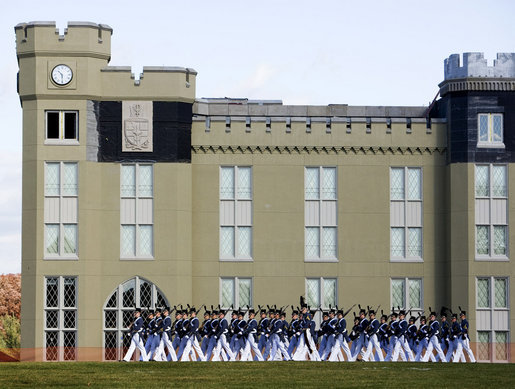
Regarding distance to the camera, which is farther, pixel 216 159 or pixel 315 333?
pixel 216 159

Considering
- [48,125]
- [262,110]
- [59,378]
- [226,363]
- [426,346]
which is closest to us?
[59,378]

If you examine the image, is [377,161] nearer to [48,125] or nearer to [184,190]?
[184,190]

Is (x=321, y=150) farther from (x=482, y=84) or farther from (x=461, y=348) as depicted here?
(x=461, y=348)

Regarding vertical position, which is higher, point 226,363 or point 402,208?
point 402,208

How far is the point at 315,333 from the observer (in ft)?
163

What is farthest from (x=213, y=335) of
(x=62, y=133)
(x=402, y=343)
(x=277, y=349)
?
(x=62, y=133)

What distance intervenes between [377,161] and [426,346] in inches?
386

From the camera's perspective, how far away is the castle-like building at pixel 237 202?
53375 millimetres

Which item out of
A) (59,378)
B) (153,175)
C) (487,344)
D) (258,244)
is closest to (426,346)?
(487,344)

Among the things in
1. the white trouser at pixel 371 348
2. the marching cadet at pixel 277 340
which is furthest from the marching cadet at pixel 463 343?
the marching cadet at pixel 277 340

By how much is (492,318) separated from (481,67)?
10773 millimetres

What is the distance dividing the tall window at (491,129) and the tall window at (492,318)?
19.3 feet

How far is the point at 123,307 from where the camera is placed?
53.3m

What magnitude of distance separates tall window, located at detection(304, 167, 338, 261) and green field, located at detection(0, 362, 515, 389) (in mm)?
11319
